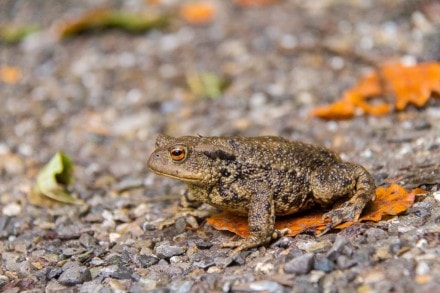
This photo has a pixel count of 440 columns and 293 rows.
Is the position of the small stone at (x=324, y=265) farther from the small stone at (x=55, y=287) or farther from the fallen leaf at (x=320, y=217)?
the small stone at (x=55, y=287)

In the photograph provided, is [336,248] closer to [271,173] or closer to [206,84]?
[271,173]

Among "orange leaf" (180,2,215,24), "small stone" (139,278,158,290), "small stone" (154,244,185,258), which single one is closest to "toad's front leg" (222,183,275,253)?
"small stone" (154,244,185,258)

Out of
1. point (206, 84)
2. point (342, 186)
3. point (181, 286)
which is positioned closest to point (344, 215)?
point (342, 186)

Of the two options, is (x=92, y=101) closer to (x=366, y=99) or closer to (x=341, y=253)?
(x=366, y=99)

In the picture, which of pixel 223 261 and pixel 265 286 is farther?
pixel 223 261

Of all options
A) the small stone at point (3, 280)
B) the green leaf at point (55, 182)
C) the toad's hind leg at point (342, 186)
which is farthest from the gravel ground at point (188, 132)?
the toad's hind leg at point (342, 186)

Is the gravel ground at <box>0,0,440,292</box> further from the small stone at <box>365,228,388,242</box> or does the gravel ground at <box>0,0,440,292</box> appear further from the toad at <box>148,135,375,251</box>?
the toad at <box>148,135,375,251</box>

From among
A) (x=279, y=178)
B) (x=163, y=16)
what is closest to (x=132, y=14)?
(x=163, y=16)

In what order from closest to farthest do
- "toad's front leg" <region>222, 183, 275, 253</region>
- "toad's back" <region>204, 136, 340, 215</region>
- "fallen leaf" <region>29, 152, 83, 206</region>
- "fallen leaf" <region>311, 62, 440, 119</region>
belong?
"toad's front leg" <region>222, 183, 275, 253</region> < "toad's back" <region>204, 136, 340, 215</region> < "fallen leaf" <region>29, 152, 83, 206</region> < "fallen leaf" <region>311, 62, 440, 119</region>
